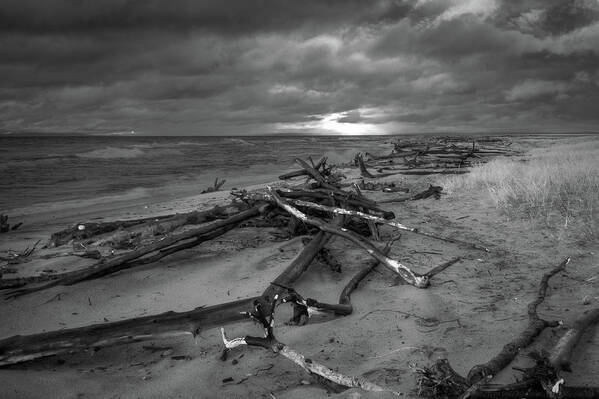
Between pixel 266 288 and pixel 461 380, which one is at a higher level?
pixel 461 380

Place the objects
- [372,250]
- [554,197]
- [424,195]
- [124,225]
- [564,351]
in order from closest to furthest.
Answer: [564,351]
[372,250]
[124,225]
[554,197]
[424,195]

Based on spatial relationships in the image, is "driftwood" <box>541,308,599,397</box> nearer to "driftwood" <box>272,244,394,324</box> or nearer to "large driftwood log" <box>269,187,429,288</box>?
"large driftwood log" <box>269,187,429,288</box>

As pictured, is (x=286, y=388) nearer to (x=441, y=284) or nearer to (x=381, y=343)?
(x=381, y=343)

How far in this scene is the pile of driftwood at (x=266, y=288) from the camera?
209 cm

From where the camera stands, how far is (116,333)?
2701 millimetres

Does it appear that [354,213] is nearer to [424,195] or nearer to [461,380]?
[461,380]

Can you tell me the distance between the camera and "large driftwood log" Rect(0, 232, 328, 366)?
8.54 feet

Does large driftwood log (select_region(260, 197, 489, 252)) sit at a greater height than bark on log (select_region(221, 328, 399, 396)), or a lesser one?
greater

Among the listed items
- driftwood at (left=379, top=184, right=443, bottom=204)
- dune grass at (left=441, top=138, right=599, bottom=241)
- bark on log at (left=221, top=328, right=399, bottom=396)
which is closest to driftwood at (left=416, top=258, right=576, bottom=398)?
bark on log at (left=221, top=328, right=399, bottom=396)

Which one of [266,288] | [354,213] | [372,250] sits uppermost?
[354,213]

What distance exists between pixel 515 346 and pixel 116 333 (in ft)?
8.33

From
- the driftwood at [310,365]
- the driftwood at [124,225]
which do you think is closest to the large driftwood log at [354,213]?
the driftwood at [124,225]

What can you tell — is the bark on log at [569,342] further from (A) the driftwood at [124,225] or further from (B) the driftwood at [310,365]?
(A) the driftwood at [124,225]

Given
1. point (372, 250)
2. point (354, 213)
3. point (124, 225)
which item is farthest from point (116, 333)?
point (124, 225)
